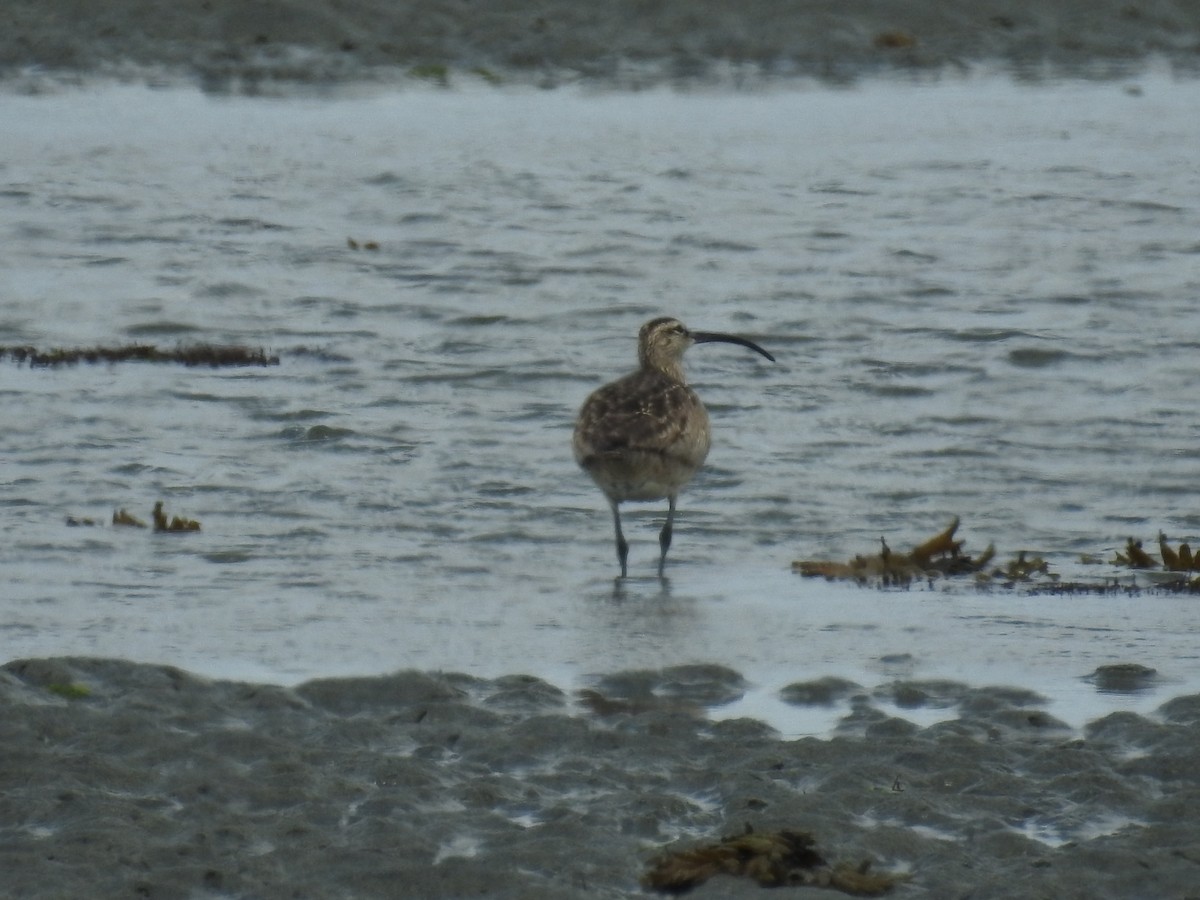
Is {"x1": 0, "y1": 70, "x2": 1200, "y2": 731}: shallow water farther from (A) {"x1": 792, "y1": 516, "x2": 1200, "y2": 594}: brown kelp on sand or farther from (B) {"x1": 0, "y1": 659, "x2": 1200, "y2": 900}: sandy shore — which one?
(B) {"x1": 0, "y1": 659, "x2": 1200, "y2": 900}: sandy shore

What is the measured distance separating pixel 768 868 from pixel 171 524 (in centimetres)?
570

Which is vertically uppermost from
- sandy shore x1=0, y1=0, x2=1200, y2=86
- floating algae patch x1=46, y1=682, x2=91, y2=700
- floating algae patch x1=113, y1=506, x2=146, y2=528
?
sandy shore x1=0, y1=0, x2=1200, y2=86

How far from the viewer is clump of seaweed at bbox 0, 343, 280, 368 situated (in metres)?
16.3

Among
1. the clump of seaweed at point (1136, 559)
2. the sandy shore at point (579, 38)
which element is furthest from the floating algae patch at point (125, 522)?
the sandy shore at point (579, 38)

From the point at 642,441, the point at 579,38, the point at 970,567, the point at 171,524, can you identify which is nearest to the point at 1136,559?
the point at 970,567

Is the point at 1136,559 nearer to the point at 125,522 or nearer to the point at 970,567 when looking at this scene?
the point at 970,567

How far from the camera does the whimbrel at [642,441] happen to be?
11.6 meters

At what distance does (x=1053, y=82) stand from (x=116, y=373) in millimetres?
16671

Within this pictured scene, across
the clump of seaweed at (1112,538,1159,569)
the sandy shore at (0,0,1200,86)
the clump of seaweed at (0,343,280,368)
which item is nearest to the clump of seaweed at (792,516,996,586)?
the clump of seaweed at (1112,538,1159,569)

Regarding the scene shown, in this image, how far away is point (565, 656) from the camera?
31.8 feet

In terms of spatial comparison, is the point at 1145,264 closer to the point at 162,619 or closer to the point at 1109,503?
the point at 1109,503

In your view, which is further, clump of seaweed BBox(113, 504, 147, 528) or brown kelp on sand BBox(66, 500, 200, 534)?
clump of seaweed BBox(113, 504, 147, 528)

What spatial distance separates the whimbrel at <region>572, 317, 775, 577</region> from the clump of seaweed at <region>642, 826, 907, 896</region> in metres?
4.48

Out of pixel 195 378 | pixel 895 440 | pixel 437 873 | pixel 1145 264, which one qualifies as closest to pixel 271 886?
pixel 437 873
